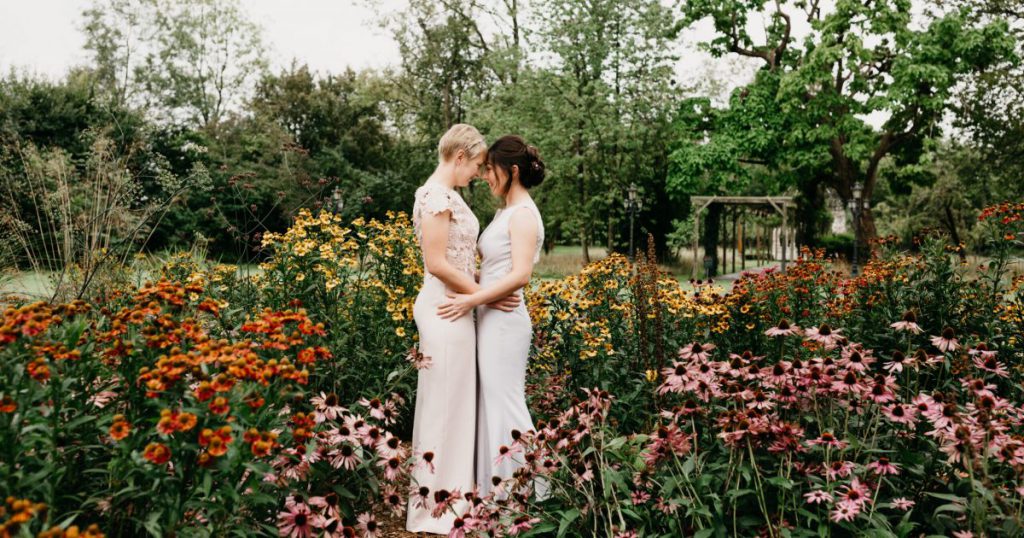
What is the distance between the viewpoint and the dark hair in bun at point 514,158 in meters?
3.51

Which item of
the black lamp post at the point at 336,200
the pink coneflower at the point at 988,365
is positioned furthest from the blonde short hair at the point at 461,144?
the black lamp post at the point at 336,200

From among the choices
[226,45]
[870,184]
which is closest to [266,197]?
[226,45]

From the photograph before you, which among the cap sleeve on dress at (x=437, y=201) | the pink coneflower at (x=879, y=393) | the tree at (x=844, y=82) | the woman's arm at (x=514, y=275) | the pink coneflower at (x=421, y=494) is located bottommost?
the pink coneflower at (x=421, y=494)

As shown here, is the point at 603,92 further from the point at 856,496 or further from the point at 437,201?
the point at 856,496

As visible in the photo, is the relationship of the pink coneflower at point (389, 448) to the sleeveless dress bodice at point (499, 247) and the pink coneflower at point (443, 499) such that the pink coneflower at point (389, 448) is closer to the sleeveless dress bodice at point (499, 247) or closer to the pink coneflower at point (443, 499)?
the pink coneflower at point (443, 499)

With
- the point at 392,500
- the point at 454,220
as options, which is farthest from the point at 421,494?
the point at 454,220

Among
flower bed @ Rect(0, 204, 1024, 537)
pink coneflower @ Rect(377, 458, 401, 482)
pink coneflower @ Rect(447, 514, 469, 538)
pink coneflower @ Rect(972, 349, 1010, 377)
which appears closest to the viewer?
flower bed @ Rect(0, 204, 1024, 537)

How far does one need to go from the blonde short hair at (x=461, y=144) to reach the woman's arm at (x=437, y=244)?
31cm

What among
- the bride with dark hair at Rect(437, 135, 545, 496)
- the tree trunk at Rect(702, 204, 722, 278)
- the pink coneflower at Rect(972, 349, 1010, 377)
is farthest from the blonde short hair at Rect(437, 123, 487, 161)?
the tree trunk at Rect(702, 204, 722, 278)

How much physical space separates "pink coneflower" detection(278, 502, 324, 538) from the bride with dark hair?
1379 mm

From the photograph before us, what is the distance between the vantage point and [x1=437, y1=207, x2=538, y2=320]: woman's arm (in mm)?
3385

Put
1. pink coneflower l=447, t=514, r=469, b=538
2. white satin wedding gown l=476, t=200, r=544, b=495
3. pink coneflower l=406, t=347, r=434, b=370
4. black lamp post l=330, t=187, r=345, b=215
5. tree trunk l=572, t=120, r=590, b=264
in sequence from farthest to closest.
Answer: tree trunk l=572, t=120, r=590, b=264
black lamp post l=330, t=187, r=345, b=215
white satin wedding gown l=476, t=200, r=544, b=495
pink coneflower l=406, t=347, r=434, b=370
pink coneflower l=447, t=514, r=469, b=538

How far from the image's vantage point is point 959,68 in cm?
1792

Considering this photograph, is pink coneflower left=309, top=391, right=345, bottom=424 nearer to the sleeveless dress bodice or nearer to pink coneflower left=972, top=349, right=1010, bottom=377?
the sleeveless dress bodice
